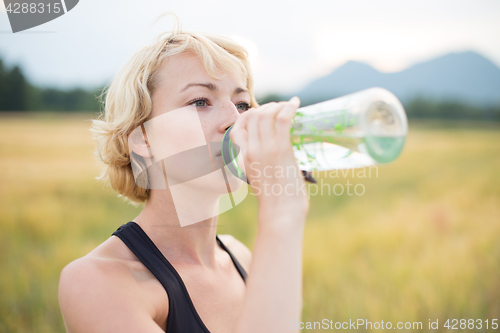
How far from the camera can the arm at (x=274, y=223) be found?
746 mm

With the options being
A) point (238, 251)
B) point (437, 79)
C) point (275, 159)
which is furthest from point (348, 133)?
point (437, 79)

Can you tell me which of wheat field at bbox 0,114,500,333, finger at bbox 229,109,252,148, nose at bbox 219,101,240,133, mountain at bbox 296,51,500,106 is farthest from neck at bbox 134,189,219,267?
mountain at bbox 296,51,500,106

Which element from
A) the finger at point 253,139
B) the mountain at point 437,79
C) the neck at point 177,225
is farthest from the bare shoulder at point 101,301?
the mountain at point 437,79

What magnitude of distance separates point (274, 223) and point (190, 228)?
23.3 inches

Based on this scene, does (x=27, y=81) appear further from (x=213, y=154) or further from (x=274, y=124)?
(x=274, y=124)

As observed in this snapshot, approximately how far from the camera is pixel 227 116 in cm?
119

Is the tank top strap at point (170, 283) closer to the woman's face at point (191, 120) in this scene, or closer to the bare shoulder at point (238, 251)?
the woman's face at point (191, 120)

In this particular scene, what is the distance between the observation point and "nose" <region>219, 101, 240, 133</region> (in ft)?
3.86

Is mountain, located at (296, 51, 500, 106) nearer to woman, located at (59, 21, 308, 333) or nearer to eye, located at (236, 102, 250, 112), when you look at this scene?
eye, located at (236, 102, 250, 112)

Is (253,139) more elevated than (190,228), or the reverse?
(253,139)

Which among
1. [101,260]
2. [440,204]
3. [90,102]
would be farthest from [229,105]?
[90,102]

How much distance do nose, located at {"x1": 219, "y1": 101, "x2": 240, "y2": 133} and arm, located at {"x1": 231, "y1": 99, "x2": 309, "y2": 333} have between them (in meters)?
0.29

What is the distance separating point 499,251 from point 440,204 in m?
0.88

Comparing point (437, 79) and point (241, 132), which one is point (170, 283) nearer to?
point (241, 132)
